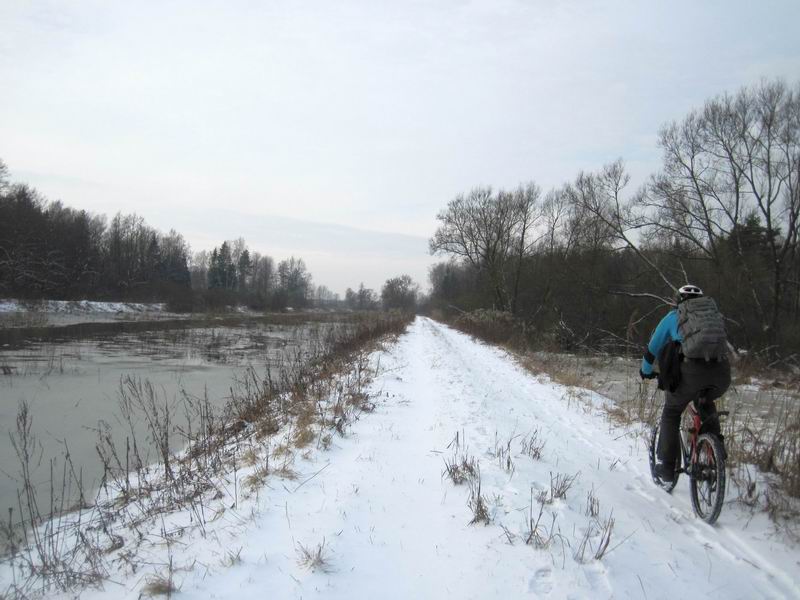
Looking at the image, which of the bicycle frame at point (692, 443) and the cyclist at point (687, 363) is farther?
the bicycle frame at point (692, 443)

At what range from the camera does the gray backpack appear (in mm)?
3459

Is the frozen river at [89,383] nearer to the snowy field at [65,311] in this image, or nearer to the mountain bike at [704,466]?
the mountain bike at [704,466]

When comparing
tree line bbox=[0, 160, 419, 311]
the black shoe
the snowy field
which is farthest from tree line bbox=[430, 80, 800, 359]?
tree line bbox=[0, 160, 419, 311]

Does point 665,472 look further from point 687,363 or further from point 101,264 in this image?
point 101,264

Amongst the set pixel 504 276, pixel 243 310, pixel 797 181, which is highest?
pixel 797 181

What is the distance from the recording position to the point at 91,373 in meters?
11.6

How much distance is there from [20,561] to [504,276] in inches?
1467

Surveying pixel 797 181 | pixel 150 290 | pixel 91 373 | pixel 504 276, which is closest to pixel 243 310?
pixel 150 290

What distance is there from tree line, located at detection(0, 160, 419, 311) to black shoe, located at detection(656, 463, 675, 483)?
48.1 metres

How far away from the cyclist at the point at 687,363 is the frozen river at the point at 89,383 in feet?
21.2

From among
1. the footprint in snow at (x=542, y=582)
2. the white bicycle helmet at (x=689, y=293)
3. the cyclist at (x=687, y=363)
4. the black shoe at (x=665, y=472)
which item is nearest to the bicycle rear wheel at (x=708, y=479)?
the cyclist at (x=687, y=363)

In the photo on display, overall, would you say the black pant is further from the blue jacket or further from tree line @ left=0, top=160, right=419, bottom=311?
tree line @ left=0, top=160, right=419, bottom=311

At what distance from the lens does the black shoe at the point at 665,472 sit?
4074mm

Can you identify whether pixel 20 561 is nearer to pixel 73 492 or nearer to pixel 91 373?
pixel 73 492
